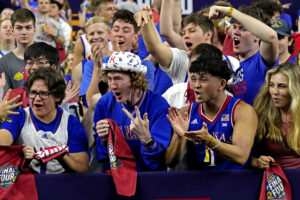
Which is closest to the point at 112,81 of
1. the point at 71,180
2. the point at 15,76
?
the point at 71,180

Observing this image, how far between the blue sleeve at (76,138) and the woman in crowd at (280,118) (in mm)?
1473

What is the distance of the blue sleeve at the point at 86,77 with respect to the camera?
19.4 feet

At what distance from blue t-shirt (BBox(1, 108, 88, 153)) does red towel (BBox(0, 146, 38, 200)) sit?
304 millimetres

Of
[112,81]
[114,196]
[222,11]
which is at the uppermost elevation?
[222,11]

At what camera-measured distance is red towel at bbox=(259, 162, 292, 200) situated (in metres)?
4.26

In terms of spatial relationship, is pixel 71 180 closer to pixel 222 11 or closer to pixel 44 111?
pixel 44 111

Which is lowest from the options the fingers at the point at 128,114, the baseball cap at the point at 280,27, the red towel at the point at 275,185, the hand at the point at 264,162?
the red towel at the point at 275,185

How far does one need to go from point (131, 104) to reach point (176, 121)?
602 mm

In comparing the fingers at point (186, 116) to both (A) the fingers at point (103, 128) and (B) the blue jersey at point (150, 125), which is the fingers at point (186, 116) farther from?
(A) the fingers at point (103, 128)

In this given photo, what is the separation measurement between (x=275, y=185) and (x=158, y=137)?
3.40 ft

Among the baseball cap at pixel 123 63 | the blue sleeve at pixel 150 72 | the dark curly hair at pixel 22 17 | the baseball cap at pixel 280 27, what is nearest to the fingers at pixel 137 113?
the baseball cap at pixel 123 63

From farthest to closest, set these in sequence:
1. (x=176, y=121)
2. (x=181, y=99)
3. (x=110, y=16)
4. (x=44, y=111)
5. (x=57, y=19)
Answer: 1. (x=57, y=19)
2. (x=110, y=16)
3. (x=181, y=99)
4. (x=44, y=111)
5. (x=176, y=121)

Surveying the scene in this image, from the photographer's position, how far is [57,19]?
9.38 metres

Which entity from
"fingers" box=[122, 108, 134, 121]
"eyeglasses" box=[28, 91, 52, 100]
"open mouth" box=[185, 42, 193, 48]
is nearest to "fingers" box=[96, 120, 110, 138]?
"fingers" box=[122, 108, 134, 121]
